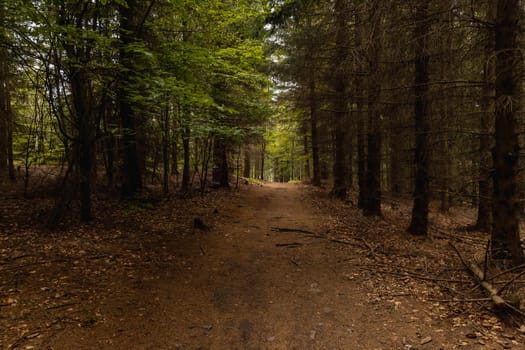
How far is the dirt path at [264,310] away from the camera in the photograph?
3.81 meters

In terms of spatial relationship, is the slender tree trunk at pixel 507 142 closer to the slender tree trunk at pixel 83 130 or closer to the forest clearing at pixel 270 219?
the forest clearing at pixel 270 219

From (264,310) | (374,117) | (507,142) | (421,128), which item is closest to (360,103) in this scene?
(374,117)

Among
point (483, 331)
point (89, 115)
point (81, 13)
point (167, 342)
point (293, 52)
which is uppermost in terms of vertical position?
point (293, 52)

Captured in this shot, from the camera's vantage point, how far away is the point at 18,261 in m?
5.34

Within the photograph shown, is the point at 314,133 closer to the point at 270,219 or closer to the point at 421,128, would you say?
the point at 270,219

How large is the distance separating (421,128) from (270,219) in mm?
6145

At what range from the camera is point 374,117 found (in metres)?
8.52

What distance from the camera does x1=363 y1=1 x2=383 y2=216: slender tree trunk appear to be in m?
5.84

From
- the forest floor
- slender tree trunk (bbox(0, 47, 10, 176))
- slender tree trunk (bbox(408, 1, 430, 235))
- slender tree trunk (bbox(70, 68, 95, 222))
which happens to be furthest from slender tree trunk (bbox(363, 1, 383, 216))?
slender tree trunk (bbox(0, 47, 10, 176))

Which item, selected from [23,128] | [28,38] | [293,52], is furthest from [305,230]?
[23,128]

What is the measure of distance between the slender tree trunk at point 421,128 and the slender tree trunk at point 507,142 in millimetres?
1357

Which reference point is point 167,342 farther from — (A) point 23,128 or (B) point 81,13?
(A) point 23,128

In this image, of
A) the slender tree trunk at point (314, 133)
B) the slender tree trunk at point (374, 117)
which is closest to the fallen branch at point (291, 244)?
the slender tree trunk at point (374, 117)

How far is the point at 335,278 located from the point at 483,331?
257 centimetres
